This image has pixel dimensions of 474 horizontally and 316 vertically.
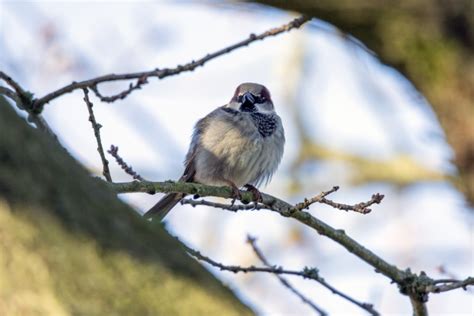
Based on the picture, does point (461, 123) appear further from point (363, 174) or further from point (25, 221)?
point (363, 174)

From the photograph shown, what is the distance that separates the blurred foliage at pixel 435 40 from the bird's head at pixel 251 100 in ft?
7.08

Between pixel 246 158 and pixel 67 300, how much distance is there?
3.45 m

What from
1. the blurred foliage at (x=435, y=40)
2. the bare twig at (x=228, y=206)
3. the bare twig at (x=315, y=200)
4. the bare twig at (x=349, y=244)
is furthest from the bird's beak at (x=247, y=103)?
the blurred foliage at (x=435, y=40)

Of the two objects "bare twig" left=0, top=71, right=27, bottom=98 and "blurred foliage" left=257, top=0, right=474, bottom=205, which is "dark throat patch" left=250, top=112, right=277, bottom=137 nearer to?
"blurred foliage" left=257, top=0, right=474, bottom=205

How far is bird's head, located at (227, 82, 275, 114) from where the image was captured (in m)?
5.05

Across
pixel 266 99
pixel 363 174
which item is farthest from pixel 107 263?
pixel 363 174

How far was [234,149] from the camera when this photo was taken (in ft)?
15.3

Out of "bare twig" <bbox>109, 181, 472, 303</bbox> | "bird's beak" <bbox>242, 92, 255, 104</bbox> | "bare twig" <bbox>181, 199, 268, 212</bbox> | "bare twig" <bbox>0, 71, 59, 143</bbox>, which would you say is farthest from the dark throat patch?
"bare twig" <bbox>0, 71, 59, 143</bbox>

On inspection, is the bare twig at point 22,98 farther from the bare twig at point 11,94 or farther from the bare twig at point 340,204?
the bare twig at point 340,204

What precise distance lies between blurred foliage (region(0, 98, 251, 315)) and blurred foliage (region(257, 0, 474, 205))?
1.53m

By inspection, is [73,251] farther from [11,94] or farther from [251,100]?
[251,100]

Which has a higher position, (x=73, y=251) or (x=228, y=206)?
(x=228, y=206)

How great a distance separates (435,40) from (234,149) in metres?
1.94

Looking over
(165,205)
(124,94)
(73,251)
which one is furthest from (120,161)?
(73,251)
